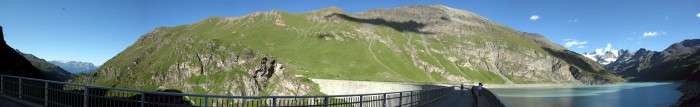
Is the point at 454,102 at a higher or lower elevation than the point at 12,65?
lower

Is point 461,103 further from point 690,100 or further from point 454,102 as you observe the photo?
point 690,100

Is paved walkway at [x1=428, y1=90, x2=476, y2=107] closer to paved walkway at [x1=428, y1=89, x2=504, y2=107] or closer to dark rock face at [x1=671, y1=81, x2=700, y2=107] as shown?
paved walkway at [x1=428, y1=89, x2=504, y2=107]

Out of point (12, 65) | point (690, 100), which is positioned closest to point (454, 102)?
point (12, 65)

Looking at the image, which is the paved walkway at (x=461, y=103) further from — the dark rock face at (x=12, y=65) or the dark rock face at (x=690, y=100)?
the dark rock face at (x=690, y=100)

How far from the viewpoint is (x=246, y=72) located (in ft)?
580

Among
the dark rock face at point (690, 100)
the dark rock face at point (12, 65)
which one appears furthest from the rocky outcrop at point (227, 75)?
the dark rock face at point (12, 65)

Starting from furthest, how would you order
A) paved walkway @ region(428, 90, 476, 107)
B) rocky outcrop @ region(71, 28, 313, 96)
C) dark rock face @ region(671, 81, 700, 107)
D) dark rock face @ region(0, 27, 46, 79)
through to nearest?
rocky outcrop @ region(71, 28, 313, 96)
dark rock face @ region(671, 81, 700, 107)
dark rock face @ region(0, 27, 46, 79)
paved walkway @ region(428, 90, 476, 107)

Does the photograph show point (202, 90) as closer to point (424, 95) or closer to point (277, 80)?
point (277, 80)

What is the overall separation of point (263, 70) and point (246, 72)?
6.25 metres

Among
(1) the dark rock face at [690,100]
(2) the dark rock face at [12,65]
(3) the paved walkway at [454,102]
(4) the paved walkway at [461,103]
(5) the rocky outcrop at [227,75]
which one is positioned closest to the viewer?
(4) the paved walkway at [461,103]

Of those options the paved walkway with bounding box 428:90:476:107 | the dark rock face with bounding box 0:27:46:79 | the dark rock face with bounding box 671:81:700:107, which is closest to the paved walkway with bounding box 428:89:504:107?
the paved walkway with bounding box 428:90:476:107

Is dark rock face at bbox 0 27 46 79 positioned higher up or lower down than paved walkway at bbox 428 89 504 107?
higher up

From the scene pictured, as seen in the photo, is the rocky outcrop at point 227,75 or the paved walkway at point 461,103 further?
the rocky outcrop at point 227,75

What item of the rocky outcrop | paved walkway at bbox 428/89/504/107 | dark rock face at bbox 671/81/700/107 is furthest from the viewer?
the rocky outcrop
